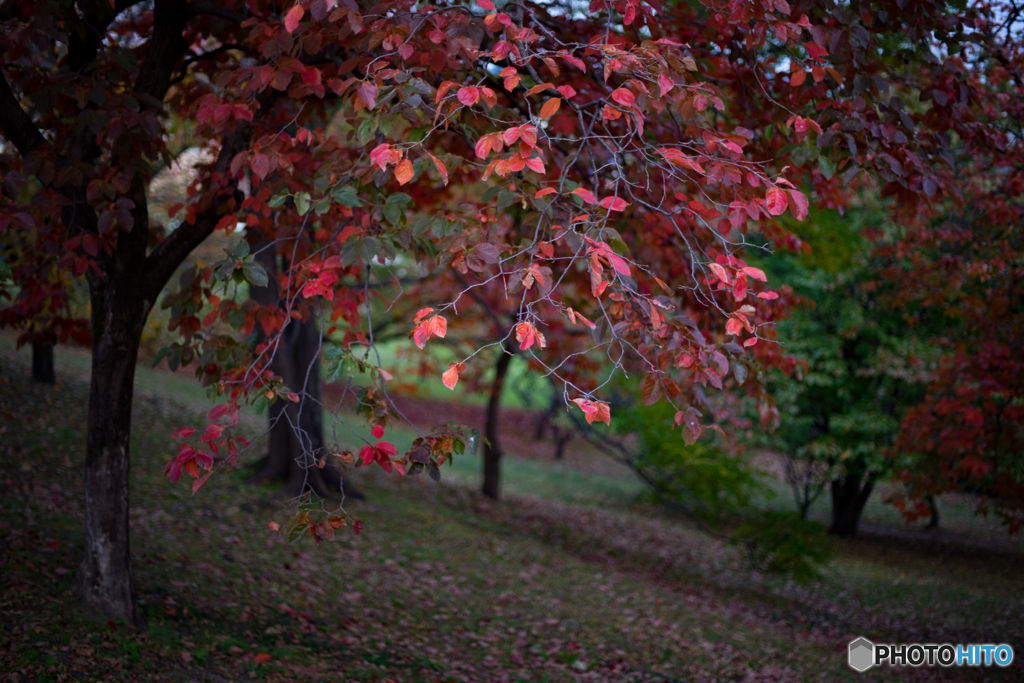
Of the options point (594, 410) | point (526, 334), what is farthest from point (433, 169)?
point (594, 410)

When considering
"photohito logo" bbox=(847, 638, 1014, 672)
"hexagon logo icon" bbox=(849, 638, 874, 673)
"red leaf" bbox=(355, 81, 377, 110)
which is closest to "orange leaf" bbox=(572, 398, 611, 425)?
"red leaf" bbox=(355, 81, 377, 110)

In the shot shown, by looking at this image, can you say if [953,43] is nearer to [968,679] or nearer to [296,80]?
[296,80]

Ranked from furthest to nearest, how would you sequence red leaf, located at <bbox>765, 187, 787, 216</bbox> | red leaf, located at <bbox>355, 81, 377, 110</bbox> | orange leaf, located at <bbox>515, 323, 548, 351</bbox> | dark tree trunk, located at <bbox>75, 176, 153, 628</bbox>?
dark tree trunk, located at <bbox>75, 176, 153, 628</bbox>, red leaf, located at <bbox>355, 81, 377, 110</bbox>, red leaf, located at <bbox>765, 187, 787, 216</bbox>, orange leaf, located at <bbox>515, 323, 548, 351</bbox>

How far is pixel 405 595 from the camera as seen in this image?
Result: 640 centimetres

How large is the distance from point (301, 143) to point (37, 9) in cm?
149

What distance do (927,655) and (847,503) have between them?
7.08 m

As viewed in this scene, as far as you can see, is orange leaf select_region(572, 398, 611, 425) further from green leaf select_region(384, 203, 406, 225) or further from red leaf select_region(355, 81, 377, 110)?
red leaf select_region(355, 81, 377, 110)

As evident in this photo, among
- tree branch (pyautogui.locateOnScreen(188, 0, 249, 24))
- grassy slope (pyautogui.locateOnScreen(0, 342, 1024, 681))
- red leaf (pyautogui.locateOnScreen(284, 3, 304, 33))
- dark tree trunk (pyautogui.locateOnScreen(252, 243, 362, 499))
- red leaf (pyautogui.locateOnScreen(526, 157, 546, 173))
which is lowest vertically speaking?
grassy slope (pyautogui.locateOnScreen(0, 342, 1024, 681))

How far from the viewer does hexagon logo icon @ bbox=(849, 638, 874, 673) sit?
6.66 m

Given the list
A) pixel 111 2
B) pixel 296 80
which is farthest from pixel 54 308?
pixel 296 80

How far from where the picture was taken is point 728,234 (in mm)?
3408

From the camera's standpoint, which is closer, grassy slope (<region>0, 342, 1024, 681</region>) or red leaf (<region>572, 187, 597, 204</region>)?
red leaf (<region>572, 187, 597, 204</region>)

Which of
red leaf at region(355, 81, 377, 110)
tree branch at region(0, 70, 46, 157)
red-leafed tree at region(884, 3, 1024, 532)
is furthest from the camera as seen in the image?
red-leafed tree at region(884, 3, 1024, 532)

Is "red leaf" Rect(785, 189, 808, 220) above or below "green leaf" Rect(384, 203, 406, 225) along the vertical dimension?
above
